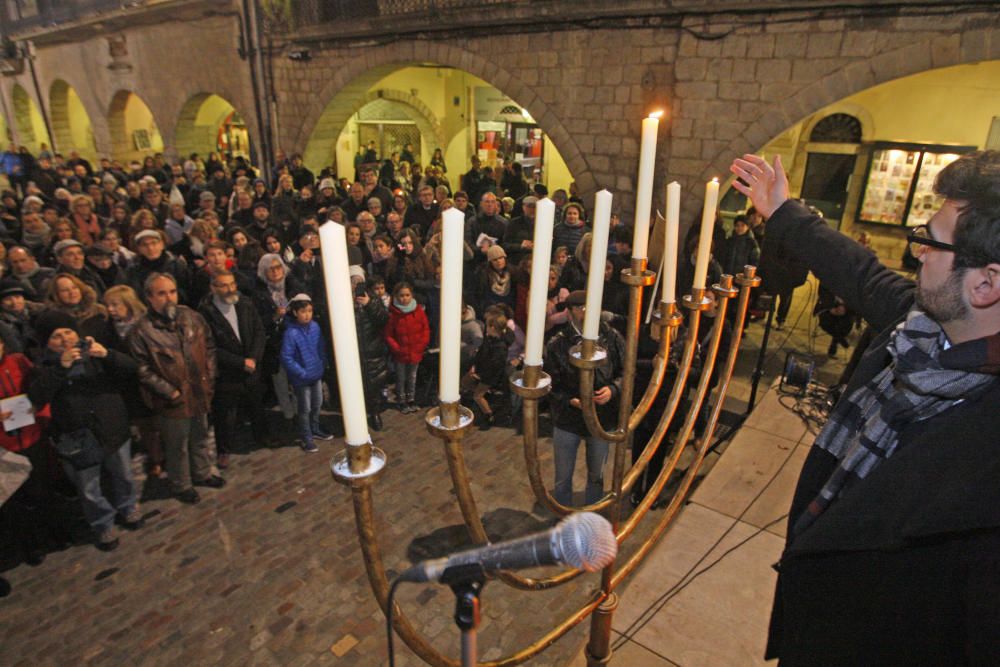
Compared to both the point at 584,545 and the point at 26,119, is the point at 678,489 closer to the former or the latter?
the point at 584,545

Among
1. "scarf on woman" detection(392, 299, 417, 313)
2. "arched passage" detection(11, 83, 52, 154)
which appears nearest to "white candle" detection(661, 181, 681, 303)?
"scarf on woman" detection(392, 299, 417, 313)

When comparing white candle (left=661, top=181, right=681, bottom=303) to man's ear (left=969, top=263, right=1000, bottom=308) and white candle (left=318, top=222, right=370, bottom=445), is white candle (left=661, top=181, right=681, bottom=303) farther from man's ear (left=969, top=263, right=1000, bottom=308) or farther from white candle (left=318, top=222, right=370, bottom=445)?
white candle (left=318, top=222, right=370, bottom=445)

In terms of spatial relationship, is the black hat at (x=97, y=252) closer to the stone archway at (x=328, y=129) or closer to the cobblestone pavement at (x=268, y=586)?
the cobblestone pavement at (x=268, y=586)

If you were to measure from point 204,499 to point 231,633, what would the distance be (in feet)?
4.60

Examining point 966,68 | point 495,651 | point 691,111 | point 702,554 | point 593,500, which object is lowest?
point 495,651

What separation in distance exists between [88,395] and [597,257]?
3614mm

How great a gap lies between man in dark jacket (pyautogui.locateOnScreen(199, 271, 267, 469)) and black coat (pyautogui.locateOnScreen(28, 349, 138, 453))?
75 cm

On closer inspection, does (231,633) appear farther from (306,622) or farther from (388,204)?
(388,204)

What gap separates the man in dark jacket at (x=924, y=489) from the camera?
1004 mm

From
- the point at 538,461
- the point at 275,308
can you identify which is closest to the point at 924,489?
the point at 538,461

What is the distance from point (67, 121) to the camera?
62.0 ft

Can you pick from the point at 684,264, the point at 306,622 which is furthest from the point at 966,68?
the point at 306,622

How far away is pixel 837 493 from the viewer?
1329 millimetres

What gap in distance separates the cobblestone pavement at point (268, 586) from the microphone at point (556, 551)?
261 cm
